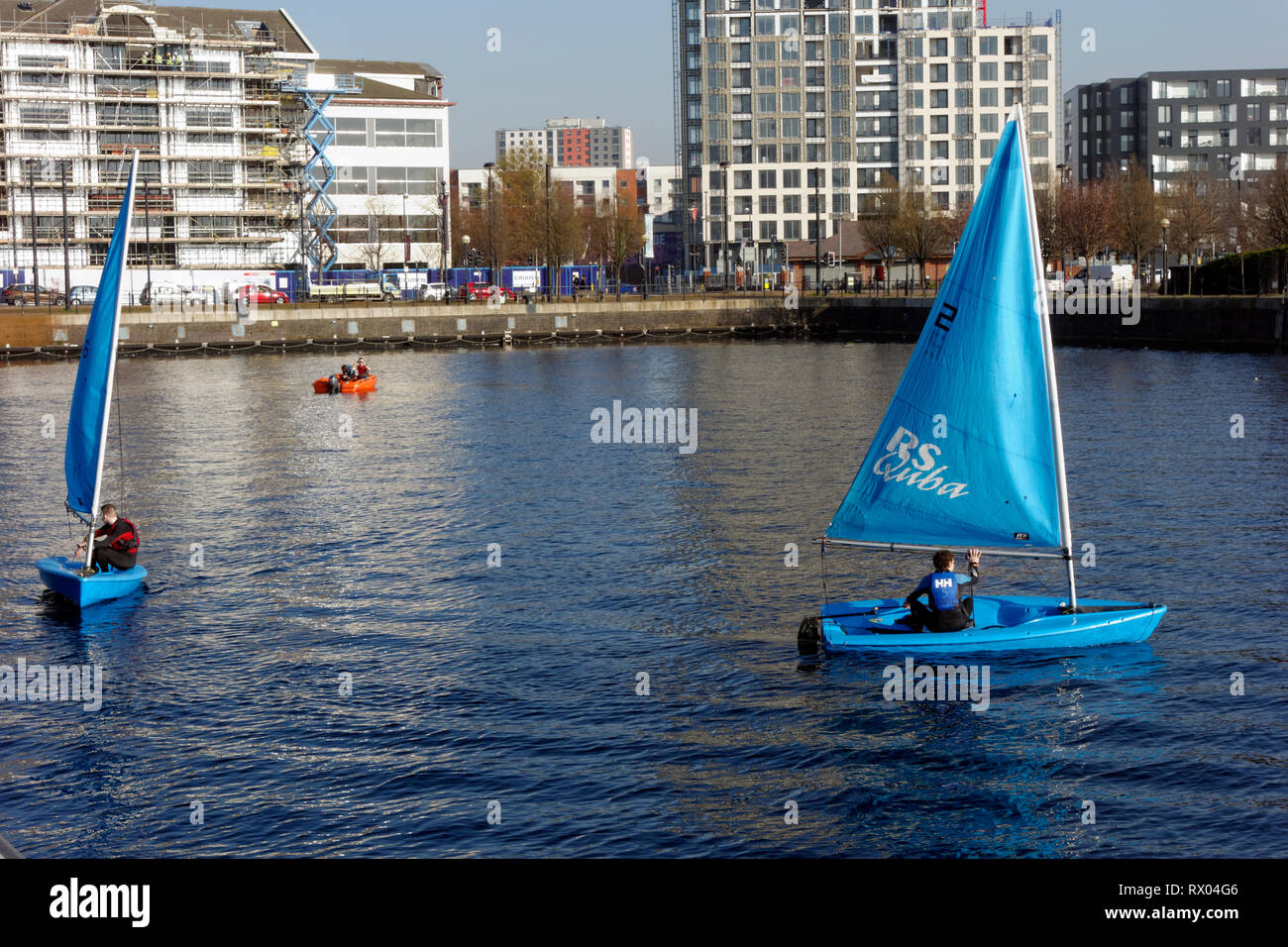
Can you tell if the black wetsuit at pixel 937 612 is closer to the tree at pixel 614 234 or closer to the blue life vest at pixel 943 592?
the blue life vest at pixel 943 592

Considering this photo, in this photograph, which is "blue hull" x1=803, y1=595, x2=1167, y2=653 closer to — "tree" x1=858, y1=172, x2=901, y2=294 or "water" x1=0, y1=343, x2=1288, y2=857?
"water" x1=0, y1=343, x2=1288, y2=857

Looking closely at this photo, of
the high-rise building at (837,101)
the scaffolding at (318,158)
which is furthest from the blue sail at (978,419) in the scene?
the high-rise building at (837,101)

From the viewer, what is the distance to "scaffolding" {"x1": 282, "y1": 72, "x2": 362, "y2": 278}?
143375 mm

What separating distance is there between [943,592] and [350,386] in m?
57.5

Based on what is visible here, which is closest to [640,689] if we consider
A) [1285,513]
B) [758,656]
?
[758,656]

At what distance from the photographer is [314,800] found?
19.4 m

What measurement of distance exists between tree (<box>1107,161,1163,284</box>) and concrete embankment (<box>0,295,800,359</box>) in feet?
93.0

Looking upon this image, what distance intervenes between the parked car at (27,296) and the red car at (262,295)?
1442 centimetres

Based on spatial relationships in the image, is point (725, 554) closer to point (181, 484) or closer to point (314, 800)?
point (314, 800)

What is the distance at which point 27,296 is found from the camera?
12169 centimetres

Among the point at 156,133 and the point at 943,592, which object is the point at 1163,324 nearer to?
the point at 943,592

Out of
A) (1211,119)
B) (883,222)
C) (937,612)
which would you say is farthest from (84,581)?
(1211,119)

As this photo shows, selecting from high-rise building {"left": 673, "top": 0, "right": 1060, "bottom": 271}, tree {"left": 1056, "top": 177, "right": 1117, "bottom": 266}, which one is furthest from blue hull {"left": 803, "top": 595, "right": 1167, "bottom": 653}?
high-rise building {"left": 673, "top": 0, "right": 1060, "bottom": 271}

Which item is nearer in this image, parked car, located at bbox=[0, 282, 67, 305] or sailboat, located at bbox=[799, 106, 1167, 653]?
sailboat, located at bbox=[799, 106, 1167, 653]
